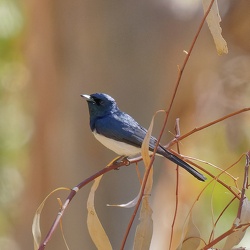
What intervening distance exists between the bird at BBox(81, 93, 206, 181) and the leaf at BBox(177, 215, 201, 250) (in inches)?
21.3

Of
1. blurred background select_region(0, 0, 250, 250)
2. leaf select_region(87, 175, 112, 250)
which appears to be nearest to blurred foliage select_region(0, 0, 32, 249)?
blurred background select_region(0, 0, 250, 250)

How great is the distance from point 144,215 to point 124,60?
2065mm

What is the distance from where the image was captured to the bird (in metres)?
2.07

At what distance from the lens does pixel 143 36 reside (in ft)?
11.1

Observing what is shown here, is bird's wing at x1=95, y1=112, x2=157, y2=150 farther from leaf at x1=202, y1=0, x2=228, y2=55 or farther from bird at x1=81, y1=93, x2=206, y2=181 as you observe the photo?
leaf at x1=202, y1=0, x2=228, y2=55

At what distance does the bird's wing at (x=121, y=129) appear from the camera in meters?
2.05

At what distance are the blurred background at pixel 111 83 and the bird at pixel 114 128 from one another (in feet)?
3.25

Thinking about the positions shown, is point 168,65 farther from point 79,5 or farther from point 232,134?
point 232,134

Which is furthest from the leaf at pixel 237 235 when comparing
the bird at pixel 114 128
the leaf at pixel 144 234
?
the bird at pixel 114 128

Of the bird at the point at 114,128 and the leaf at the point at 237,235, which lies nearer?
the leaf at the point at 237,235

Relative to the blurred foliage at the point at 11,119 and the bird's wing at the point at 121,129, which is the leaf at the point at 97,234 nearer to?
the bird's wing at the point at 121,129

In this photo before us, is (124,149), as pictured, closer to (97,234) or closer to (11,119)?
(97,234)

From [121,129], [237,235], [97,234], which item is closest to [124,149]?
[121,129]

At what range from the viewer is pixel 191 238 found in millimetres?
1515
